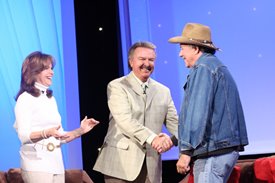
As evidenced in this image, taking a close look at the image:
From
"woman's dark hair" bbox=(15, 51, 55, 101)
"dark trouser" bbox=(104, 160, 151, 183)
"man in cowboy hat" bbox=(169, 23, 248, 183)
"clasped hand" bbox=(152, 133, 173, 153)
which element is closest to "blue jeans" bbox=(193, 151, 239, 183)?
"man in cowboy hat" bbox=(169, 23, 248, 183)

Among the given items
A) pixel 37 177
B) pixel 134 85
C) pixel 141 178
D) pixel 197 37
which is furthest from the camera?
pixel 134 85

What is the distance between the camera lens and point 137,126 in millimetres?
3463

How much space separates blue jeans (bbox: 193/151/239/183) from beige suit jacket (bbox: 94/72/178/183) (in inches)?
28.1

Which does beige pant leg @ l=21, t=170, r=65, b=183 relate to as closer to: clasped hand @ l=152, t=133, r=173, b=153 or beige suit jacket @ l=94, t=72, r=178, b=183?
beige suit jacket @ l=94, t=72, r=178, b=183

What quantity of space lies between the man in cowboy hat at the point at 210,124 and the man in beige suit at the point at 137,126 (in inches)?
26.1

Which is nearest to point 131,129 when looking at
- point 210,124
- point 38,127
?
point 38,127

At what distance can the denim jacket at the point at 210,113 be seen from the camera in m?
2.74

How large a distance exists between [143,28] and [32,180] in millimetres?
2118

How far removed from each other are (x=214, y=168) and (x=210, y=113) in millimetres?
317

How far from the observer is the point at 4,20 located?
374 centimetres

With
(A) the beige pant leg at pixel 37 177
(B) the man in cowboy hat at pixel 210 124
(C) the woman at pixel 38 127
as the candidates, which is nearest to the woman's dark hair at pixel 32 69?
(C) the woman at pixel 38 127

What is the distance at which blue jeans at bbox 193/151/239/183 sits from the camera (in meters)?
2.76

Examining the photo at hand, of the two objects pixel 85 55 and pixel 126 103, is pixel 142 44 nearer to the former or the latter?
pixel 126 103

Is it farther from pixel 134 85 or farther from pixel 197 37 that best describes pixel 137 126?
pixel 197 37
